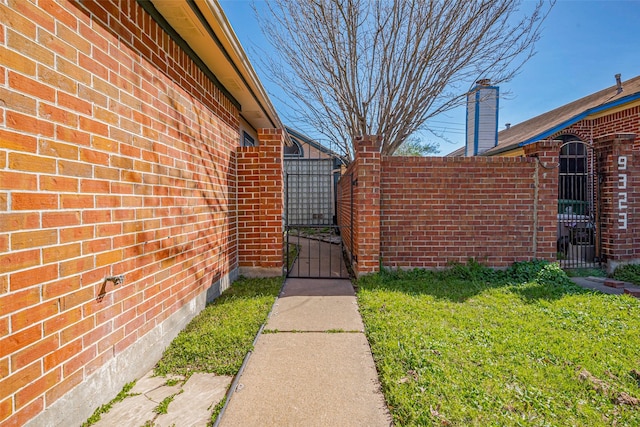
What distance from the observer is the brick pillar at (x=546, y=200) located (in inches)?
197

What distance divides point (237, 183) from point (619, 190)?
6.82 meters

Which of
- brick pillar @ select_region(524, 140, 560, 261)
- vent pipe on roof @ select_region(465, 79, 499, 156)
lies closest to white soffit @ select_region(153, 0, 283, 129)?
brick pillar @ select_region(524, 140, 560, 261)

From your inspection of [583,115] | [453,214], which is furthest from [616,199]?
[583,115]

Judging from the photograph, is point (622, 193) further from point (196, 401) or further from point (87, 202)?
point (87, 202)

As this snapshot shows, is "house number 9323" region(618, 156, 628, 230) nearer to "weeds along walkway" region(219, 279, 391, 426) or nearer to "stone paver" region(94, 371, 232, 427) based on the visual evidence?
"weeds along walkway" region(219, 279, 391, 426)

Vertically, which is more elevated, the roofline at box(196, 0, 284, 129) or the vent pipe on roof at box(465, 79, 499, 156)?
the vent pipe on roof at box(465, 79, 499, 156)

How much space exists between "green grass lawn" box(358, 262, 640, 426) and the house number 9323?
6.88ft

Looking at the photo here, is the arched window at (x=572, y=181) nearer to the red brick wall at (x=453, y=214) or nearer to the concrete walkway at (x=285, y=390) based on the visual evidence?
the red brick wall at (x=453, y=214)

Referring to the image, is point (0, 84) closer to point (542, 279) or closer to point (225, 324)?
point (225, 324)

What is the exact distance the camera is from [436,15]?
655cm

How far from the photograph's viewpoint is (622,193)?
17.5 feet

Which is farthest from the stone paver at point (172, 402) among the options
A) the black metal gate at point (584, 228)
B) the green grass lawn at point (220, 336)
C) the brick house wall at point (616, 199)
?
the brick house wall at point (616, 199)

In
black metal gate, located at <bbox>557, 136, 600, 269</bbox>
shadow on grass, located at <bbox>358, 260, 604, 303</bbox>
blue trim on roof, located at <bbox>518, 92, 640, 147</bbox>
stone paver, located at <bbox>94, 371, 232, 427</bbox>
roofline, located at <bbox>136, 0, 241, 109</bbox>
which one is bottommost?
stone paver, located at <bbox>94, 371, 232, 427</bbox>

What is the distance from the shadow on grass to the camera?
4.19m
